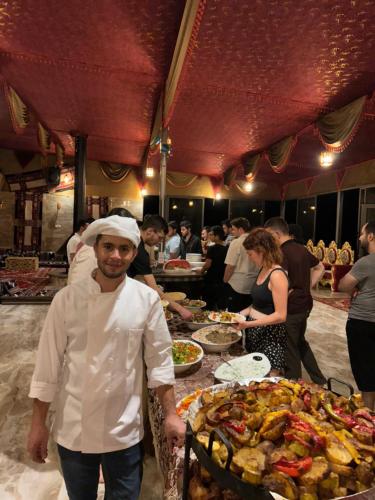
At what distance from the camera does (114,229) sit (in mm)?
1205

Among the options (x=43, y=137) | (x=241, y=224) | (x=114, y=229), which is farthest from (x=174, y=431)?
(x=43, y=137)

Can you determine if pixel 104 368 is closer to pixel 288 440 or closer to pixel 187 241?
pixel 288 440

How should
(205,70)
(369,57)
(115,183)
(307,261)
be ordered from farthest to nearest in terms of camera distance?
(115,183)
(205,70)
(369,57)
(307,261)

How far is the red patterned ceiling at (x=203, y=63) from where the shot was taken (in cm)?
294

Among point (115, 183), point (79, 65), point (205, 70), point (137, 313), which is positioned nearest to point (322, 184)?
point (115, 183)

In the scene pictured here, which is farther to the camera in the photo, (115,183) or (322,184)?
(115,183)

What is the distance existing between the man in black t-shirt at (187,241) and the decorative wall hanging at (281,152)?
7.20 feet

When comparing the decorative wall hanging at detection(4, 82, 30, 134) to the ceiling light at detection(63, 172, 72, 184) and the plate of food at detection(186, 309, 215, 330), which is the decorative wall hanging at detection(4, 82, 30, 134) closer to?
the plate of food at detection(186, 309, 215, 330)

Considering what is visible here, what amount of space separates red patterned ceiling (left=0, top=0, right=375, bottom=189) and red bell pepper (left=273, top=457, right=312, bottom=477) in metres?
3.13

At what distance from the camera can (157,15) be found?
3.15m

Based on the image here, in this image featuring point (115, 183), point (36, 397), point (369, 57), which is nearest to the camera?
point (36, 397)

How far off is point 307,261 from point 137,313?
2.21 m

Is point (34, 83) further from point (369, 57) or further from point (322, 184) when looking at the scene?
point (322, 184)

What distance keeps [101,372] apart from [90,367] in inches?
1.7
